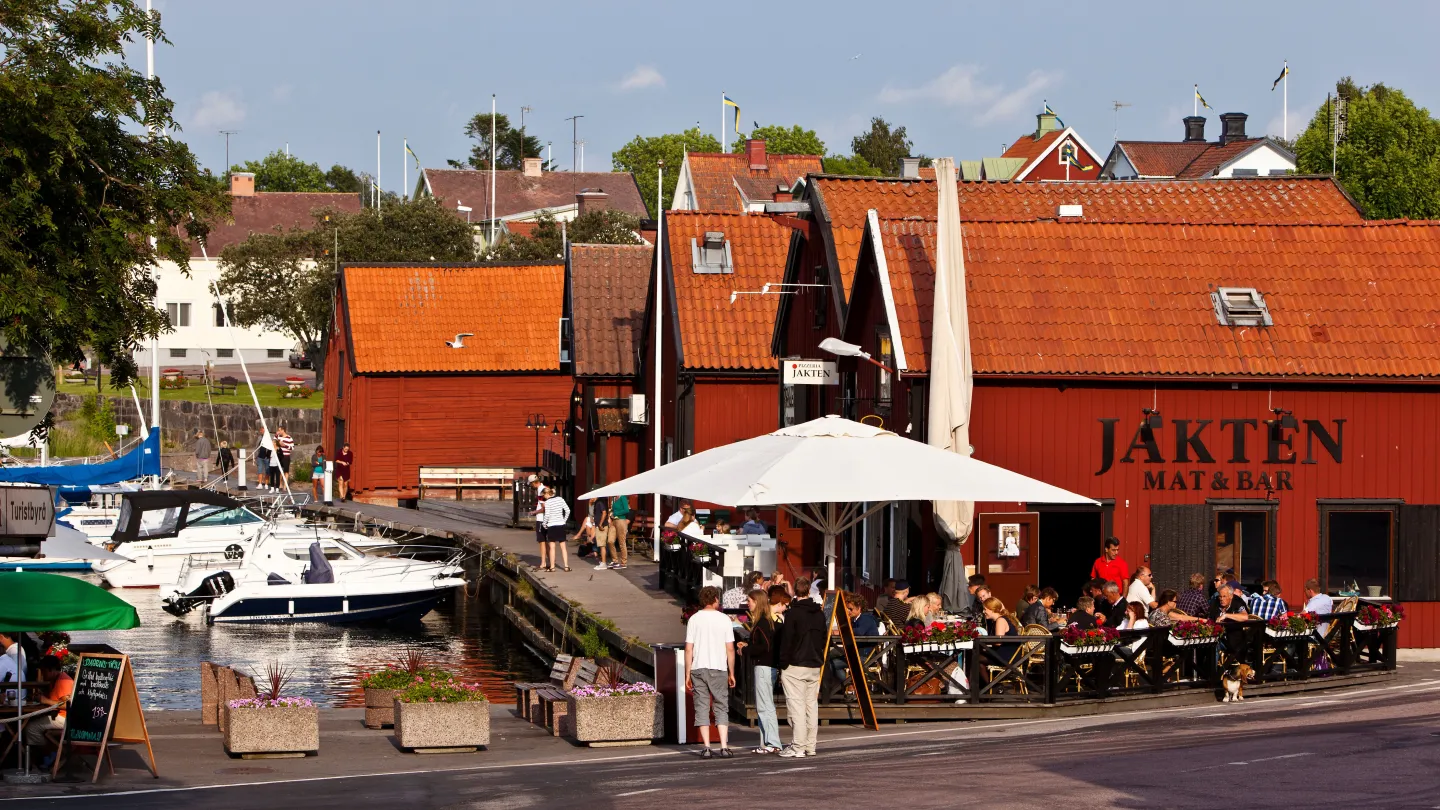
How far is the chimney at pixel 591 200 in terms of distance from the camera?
8901cm

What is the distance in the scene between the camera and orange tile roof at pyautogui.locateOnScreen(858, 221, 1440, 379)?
77.1 feet

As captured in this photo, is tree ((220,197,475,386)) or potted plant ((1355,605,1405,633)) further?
tree ((220,197,475,386))

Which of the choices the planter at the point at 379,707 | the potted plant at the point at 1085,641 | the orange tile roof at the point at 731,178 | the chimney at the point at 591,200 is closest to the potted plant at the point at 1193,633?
the potted plant at the point at 1085,641

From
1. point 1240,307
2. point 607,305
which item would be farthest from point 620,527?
point 1240,307

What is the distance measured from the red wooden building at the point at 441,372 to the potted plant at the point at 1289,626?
34.4 m

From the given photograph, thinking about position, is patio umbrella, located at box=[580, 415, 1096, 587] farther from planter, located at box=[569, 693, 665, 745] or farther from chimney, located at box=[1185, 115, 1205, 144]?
chimney, located at box=[1185, 115, 1205, 144]

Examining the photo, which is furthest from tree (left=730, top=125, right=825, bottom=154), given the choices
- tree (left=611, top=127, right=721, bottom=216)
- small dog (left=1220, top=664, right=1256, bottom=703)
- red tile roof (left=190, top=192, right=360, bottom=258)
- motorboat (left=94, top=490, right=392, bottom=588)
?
small dog (left=1220, top=664, right=1256, bottom=703)

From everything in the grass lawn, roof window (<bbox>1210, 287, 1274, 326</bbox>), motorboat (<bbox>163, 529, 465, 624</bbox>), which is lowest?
motorboat (<bbox>163, 529, 465, 624</bbox>)

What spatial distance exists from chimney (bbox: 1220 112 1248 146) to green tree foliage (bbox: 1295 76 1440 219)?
17.5m

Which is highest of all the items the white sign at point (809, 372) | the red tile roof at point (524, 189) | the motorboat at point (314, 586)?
the red tile roof at point (524, 189)

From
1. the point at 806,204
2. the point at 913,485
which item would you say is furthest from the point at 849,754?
the point at 806,204

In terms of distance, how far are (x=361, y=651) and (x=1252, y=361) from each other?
16417mm

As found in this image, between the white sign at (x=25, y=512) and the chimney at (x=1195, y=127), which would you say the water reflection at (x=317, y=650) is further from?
the chimney at (x=1195, y=127)

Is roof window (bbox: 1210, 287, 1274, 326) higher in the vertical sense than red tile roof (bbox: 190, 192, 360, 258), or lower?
lower
